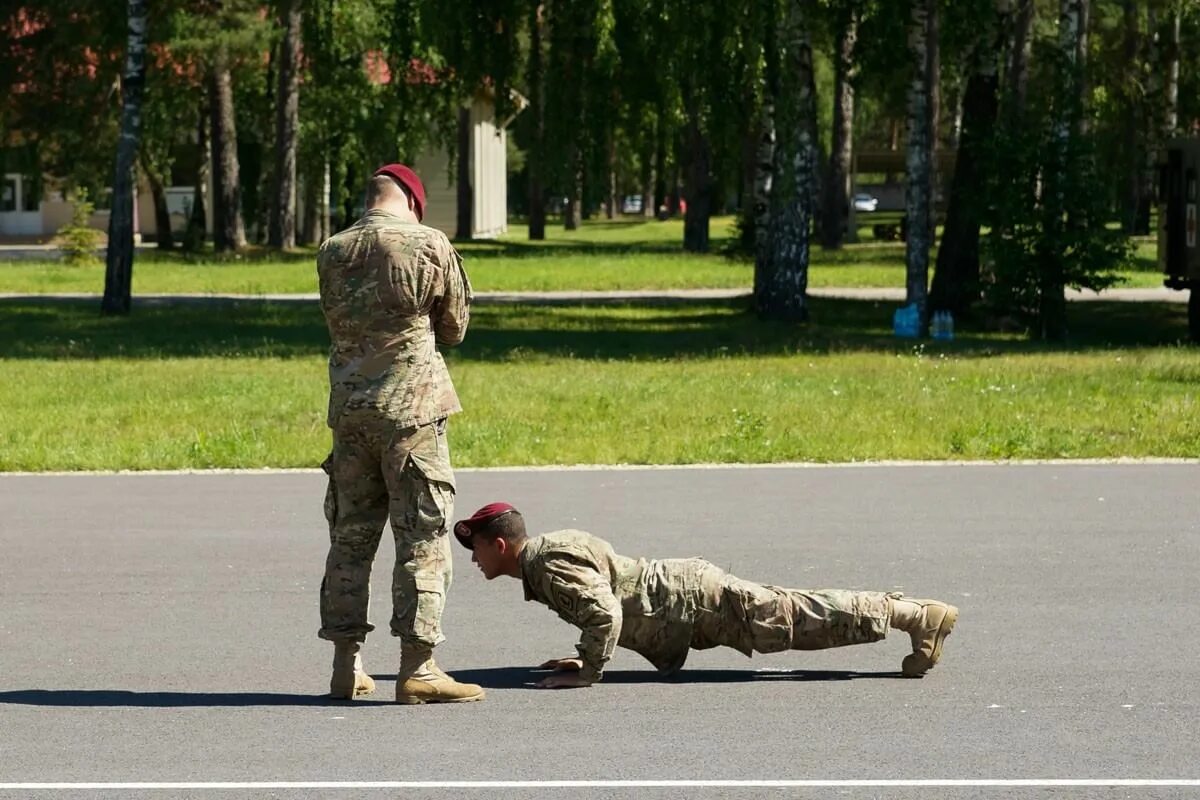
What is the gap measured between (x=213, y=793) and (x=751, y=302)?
26065 millimetres

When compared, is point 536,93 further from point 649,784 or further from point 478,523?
point 649,784

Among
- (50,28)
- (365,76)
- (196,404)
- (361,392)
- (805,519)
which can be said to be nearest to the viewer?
(361,392)

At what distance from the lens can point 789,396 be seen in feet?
59.7

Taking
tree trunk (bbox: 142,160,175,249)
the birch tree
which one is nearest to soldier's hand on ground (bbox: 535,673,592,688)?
the birch tree

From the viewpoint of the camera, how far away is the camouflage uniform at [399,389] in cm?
712

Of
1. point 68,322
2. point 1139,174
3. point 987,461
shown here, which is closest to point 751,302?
point 68,322

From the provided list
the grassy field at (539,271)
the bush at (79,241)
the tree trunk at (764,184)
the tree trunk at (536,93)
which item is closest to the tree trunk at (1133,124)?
the grassy field at (539,271)

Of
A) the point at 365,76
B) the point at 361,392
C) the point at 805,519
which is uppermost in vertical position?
the point at 365,76

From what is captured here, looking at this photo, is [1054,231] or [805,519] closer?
[805,519]

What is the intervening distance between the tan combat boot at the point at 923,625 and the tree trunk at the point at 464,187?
185ft

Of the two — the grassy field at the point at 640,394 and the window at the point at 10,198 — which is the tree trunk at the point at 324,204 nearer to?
the window at the point at 10,198

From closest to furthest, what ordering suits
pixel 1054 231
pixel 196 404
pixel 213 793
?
pixel 213 793 → pixel 196 404 → pixel 1054 231

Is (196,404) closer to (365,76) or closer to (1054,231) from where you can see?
(1054,231)

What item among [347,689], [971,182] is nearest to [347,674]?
[347,689]
